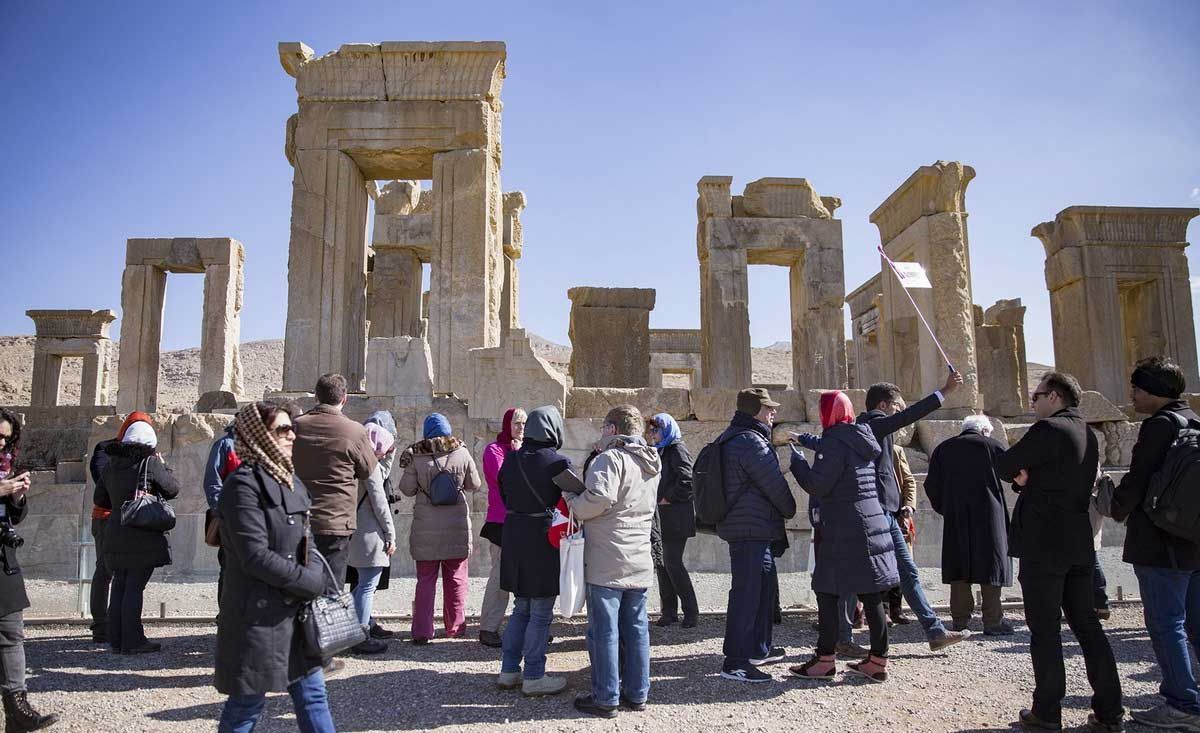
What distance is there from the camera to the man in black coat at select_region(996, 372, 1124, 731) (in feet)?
12.1

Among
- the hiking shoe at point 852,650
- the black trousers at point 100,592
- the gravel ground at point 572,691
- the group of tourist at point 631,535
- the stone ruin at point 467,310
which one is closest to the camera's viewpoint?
the group of tourist at point 631,535

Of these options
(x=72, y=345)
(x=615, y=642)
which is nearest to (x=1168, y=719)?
(x=615, y=642)

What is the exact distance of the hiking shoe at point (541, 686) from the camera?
168 inches

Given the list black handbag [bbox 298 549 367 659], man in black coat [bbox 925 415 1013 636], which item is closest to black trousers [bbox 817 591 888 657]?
man in black coat [bbox 925 415 1013 636]

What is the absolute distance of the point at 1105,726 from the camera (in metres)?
3.69

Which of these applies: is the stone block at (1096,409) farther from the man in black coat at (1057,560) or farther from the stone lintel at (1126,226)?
the stone lintel at (1126,226)

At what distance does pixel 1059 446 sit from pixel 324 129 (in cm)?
884

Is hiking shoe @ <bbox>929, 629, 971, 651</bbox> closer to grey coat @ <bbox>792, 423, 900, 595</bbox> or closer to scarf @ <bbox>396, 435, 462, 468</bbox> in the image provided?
grey coat @ <bbox>792, 423, 900, 595</bbox>

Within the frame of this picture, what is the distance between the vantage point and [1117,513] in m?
3.93

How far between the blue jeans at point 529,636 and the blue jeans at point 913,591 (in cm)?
233

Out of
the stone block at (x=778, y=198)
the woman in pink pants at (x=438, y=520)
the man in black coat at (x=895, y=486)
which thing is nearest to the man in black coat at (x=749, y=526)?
the man in black coat at (x=895, y=486)

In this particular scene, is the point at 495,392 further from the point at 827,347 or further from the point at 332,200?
the point at 827,347

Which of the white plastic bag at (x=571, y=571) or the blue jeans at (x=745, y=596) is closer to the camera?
the white plastic bag at (x=571, y=571)

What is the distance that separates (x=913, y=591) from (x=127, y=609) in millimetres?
5246
